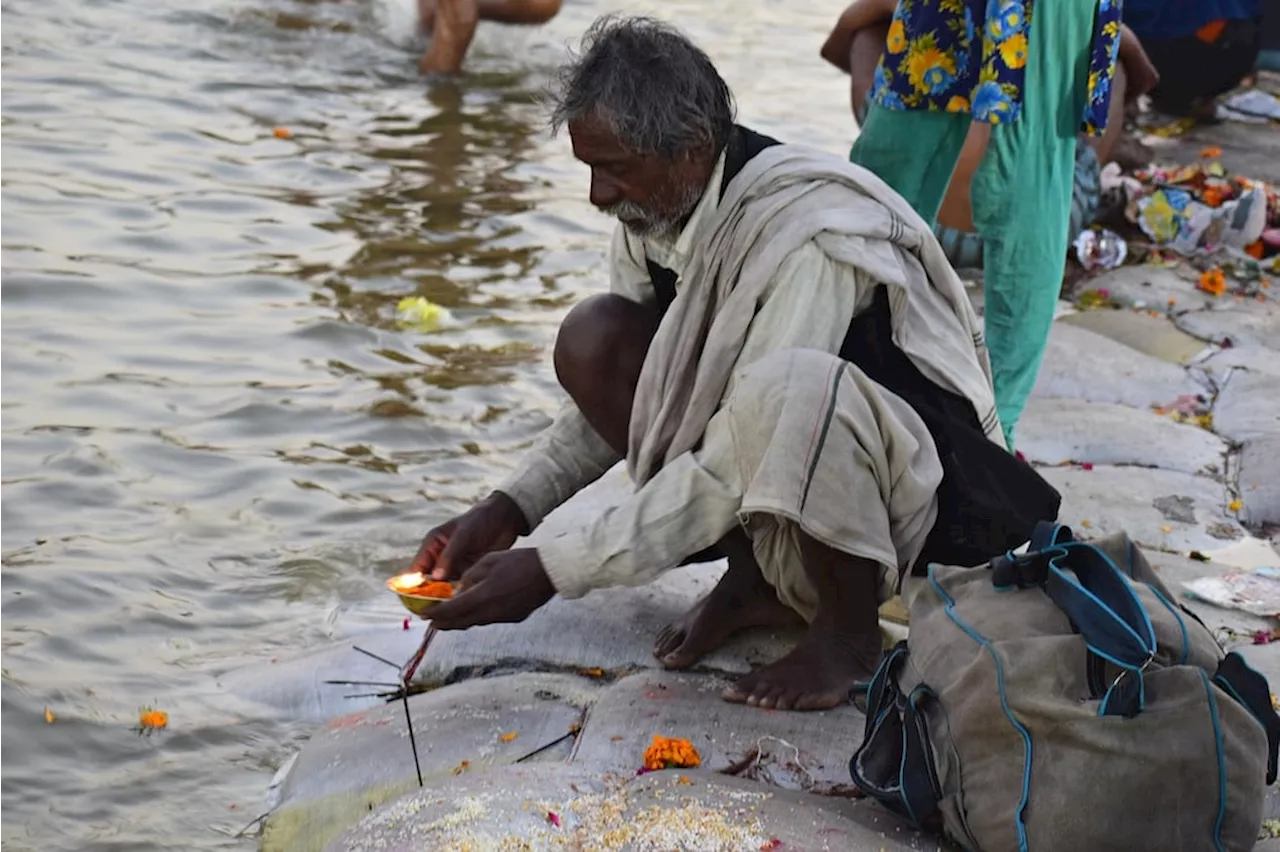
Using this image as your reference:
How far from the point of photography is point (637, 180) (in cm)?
281

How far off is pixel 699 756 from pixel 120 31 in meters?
7.68

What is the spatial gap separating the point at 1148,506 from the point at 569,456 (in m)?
1.73

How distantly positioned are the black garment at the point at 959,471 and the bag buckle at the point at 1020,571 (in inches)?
14.5

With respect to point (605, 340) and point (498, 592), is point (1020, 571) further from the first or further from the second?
point (605, 340)

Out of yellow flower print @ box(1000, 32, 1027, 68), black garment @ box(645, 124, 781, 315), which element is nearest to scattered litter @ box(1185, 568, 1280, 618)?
yellow flower print @ box(1000, 32, 1027, 68)

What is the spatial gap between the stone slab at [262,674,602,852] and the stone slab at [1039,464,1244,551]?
163 cm

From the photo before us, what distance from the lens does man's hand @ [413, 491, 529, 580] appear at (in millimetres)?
3031

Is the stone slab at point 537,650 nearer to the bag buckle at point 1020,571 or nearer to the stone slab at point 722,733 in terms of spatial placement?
the stone slab at point 722,733

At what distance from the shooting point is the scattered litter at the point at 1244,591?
3537 millimetres

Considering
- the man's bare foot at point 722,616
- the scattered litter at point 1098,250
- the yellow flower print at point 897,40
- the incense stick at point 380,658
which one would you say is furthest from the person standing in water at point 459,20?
the man's bare foot at point 722,616

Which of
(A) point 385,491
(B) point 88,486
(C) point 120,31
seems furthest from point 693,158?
(C) point 120,31

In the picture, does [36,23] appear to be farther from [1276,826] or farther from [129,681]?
[1276,826]

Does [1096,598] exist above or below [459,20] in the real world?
above

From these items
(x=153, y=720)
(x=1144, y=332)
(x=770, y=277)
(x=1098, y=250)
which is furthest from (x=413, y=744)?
(x=1098, y=250)
